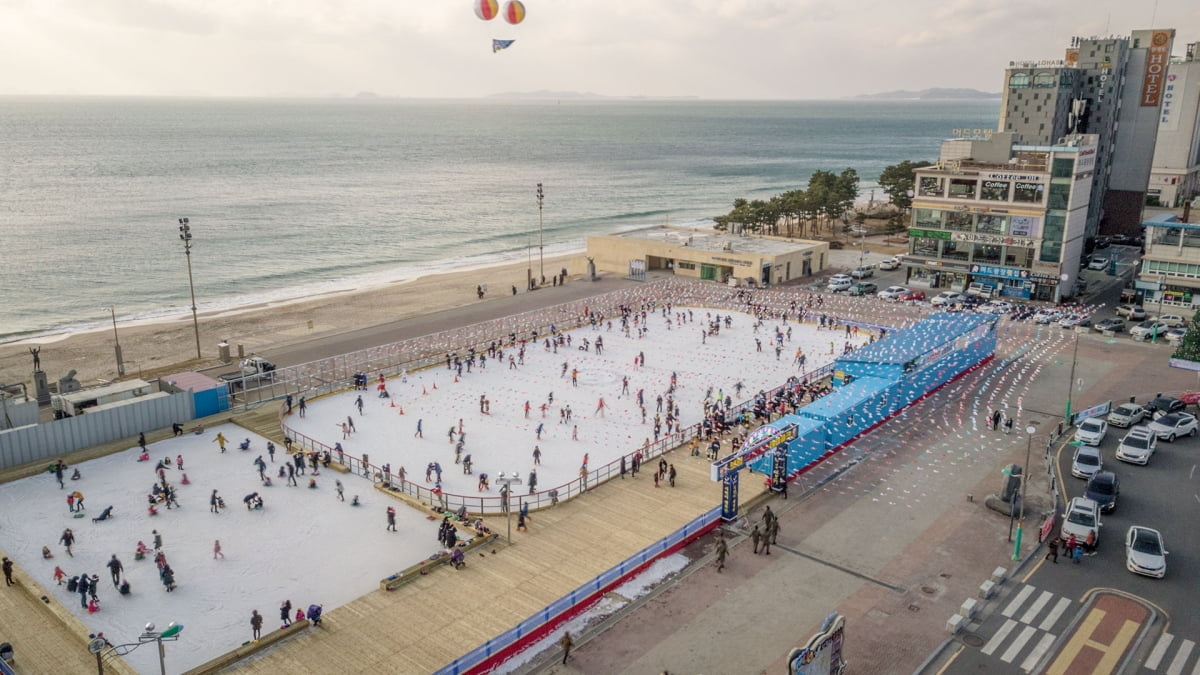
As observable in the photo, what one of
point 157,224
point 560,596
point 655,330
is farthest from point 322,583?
point 157,224

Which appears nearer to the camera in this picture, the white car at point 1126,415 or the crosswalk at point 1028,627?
the crosswalk at point 1028,627

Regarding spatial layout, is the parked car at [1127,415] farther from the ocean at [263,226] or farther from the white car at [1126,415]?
the ocean at [263,226]

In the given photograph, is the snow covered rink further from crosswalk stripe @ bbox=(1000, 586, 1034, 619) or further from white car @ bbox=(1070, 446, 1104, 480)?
crosswalk stripe @ bbox=(1000, 586, 1034, 619)

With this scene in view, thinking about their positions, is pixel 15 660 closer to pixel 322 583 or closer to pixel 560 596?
pixel 322 583

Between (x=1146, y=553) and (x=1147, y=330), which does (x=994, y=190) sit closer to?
(x=1147, y=330)

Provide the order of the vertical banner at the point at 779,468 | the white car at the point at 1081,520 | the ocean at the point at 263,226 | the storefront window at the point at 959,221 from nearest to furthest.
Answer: the white car at the point at 1081,520 < the vertical banner at the point at 779,468 < the storefront window at the point at 959,221 < the ocean at the point at 263,226

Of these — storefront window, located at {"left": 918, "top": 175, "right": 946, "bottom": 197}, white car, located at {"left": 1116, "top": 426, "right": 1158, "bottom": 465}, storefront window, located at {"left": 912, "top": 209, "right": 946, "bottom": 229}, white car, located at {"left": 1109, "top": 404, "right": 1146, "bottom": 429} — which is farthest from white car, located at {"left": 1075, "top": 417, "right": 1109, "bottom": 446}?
storefront window, located at {"left": 918, "top": 175, "right": 946, "bottom": 197}

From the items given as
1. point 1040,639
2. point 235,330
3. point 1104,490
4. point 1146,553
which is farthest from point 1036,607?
point 235,330

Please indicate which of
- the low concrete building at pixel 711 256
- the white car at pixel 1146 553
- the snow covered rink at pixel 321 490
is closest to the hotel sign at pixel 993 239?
the low concrete building at pixel 711 256
